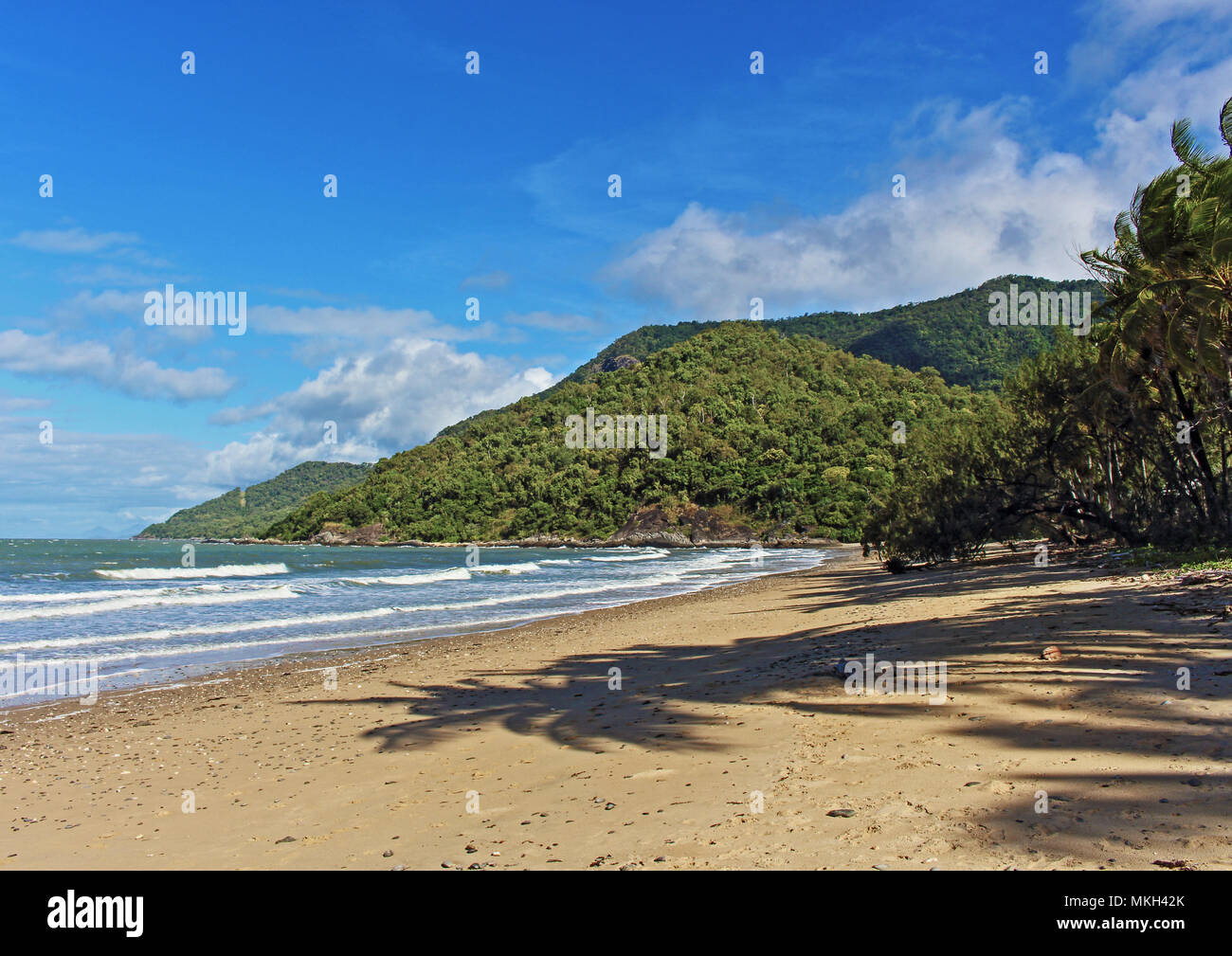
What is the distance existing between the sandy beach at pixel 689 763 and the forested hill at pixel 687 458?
87893 mm

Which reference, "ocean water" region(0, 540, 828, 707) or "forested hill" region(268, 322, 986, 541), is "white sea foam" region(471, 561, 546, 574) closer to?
"ocean water" region(0, 540, 828, 707)

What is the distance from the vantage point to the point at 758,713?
773cm

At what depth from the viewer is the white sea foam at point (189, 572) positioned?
1590 inches

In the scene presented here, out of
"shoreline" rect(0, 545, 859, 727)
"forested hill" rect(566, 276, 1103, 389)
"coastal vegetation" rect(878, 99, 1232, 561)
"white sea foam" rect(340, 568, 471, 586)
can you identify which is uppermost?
"forested hill" rect(566, 276, 1103, 389)

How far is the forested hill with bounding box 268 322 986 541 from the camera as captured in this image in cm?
11106

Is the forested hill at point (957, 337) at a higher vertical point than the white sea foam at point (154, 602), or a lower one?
higher

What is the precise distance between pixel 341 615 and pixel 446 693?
13939mm

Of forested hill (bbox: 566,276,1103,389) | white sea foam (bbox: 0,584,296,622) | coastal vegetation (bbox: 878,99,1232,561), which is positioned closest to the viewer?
coastal vegetation (bbox: 878,99,1232,561)

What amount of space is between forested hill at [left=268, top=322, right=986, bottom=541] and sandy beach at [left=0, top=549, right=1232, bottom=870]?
87.9m

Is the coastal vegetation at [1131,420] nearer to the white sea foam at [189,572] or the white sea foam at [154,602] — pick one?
the white sea foam at [154,602]

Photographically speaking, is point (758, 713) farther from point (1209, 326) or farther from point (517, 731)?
point (1209, 326)

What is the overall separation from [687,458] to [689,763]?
11789 centimetres

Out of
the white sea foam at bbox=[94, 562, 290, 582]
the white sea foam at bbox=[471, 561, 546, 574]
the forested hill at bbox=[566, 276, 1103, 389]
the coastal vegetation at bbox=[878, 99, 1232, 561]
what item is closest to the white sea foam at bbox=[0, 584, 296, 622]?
the white sea foam at bbox=[94, 562, 290, 582]

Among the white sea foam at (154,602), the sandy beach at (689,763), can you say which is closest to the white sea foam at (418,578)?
the white sea foam at (154,602)
